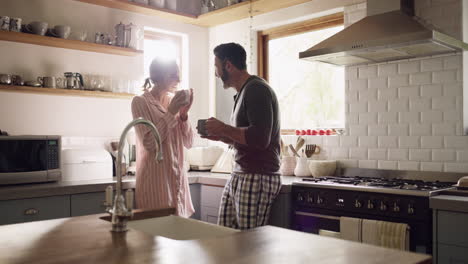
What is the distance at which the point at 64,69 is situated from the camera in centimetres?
380

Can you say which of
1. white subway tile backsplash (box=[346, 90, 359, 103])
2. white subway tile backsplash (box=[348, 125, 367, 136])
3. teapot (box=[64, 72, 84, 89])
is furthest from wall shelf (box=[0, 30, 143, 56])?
white subway tile backsplash (box=[348, 125, 367, 136])

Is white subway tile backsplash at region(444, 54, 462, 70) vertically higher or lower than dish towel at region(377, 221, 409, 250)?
higher

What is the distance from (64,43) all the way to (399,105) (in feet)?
8.21

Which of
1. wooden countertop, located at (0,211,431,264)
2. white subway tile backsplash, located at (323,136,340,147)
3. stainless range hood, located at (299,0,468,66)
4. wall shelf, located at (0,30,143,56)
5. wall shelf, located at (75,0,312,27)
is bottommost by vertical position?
wooden countertop, located at (0,211,431,264)

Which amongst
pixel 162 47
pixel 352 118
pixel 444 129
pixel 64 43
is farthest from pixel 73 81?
pixel 444 129

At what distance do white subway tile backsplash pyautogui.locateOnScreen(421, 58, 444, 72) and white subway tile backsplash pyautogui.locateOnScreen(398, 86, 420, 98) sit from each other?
0.46 ft

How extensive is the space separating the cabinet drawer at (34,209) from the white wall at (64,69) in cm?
83

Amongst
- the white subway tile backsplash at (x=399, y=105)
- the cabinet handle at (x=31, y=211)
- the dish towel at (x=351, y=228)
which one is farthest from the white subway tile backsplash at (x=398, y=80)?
the cabinet handle at (x=31, y=211)

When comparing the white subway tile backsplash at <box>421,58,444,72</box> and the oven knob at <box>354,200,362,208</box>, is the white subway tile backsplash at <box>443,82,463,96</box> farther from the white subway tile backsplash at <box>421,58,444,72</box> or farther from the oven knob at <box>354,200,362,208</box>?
the oven knob at <box>354,200,362,208</box>

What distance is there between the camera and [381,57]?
11.0 feet

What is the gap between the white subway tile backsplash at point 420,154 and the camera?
327 cm

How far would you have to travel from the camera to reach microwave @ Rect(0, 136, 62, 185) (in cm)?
304

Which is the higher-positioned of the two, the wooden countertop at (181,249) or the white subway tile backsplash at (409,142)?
the white subway tile backsplash at (409,142)

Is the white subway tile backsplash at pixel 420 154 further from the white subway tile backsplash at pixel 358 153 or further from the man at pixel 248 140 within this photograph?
the man at pixel 248 140
